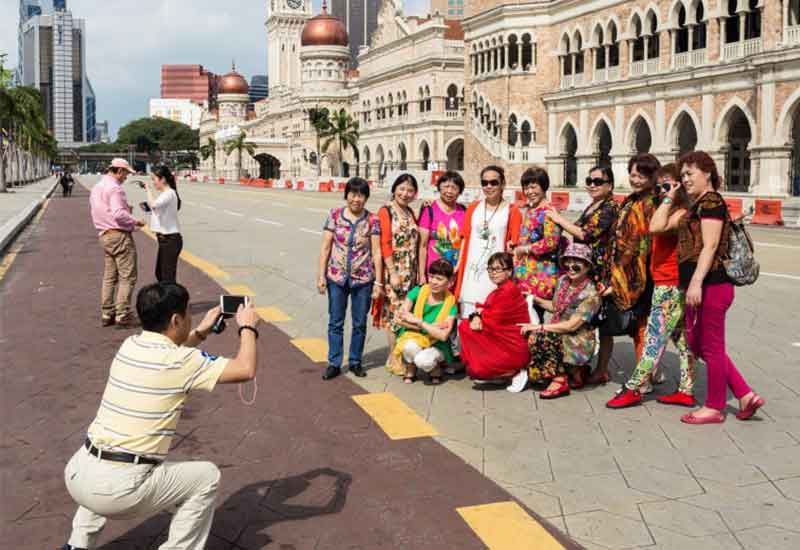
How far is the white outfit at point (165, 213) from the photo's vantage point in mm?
8953

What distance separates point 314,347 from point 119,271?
2425 millimetres

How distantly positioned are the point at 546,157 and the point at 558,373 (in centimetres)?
4027

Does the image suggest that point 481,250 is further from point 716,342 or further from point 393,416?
point 716,342

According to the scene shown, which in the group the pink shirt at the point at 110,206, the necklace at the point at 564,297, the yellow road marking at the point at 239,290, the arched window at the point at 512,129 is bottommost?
the yellow road marking at the point at 239,290

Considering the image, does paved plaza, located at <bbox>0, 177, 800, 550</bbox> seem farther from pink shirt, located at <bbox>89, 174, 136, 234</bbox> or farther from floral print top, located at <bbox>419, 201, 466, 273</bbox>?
pink shirt, located at <bbox>89, 174, 136, 234</bbox>

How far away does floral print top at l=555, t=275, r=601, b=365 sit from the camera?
6.36 meters

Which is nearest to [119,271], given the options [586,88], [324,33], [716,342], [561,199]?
[716,342]

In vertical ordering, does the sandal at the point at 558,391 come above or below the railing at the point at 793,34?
below

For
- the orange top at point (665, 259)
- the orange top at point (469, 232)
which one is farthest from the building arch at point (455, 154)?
the orange top at point (665, 259)

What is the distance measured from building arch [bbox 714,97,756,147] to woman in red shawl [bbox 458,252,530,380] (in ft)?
95.6

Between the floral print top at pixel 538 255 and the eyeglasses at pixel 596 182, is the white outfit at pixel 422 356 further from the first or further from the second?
the eyeglasses at pixel 596 182

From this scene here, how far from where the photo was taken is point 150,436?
3.59 metres

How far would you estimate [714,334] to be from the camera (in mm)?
5707

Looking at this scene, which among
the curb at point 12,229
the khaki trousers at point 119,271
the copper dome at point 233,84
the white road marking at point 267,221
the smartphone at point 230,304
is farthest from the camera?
the copper dome at point 233,84
